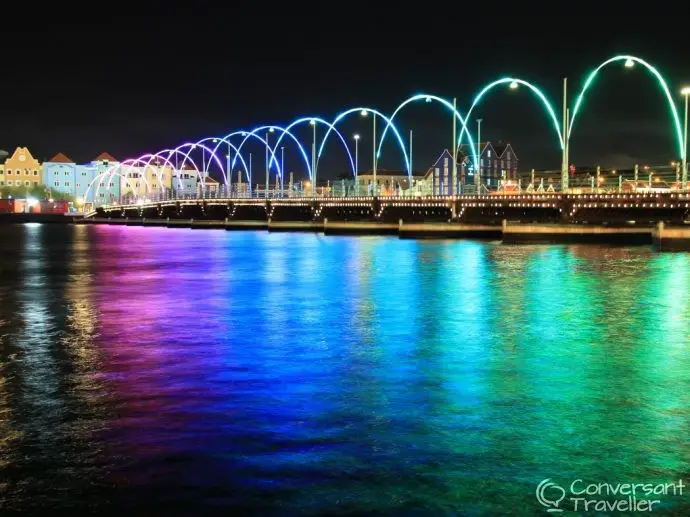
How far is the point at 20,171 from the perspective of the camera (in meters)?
196

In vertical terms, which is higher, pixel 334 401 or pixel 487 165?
pixel 487 165

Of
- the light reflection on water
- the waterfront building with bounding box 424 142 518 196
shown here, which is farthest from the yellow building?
the light reflection on water

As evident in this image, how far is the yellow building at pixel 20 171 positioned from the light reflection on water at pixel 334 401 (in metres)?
183

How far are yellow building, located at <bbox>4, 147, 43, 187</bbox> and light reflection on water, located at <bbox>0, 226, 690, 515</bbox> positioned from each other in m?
183

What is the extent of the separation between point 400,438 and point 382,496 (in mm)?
1934

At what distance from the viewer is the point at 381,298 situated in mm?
27062

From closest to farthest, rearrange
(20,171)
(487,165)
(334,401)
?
(334,401) → (487,165) → (20,171)

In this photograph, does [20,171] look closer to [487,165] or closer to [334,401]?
[487,165]

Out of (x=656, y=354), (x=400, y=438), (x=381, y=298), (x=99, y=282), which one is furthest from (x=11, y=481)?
(x=99, y=282)

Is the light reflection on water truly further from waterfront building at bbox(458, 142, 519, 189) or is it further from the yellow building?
the yellow building

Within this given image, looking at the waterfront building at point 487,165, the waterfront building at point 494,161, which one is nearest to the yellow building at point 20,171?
the waterfront building at point 487,165

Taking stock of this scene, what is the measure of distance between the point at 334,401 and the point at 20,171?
20074 centimetres

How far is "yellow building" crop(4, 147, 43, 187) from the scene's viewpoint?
641 feet

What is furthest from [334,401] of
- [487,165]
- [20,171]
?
[20,171]
